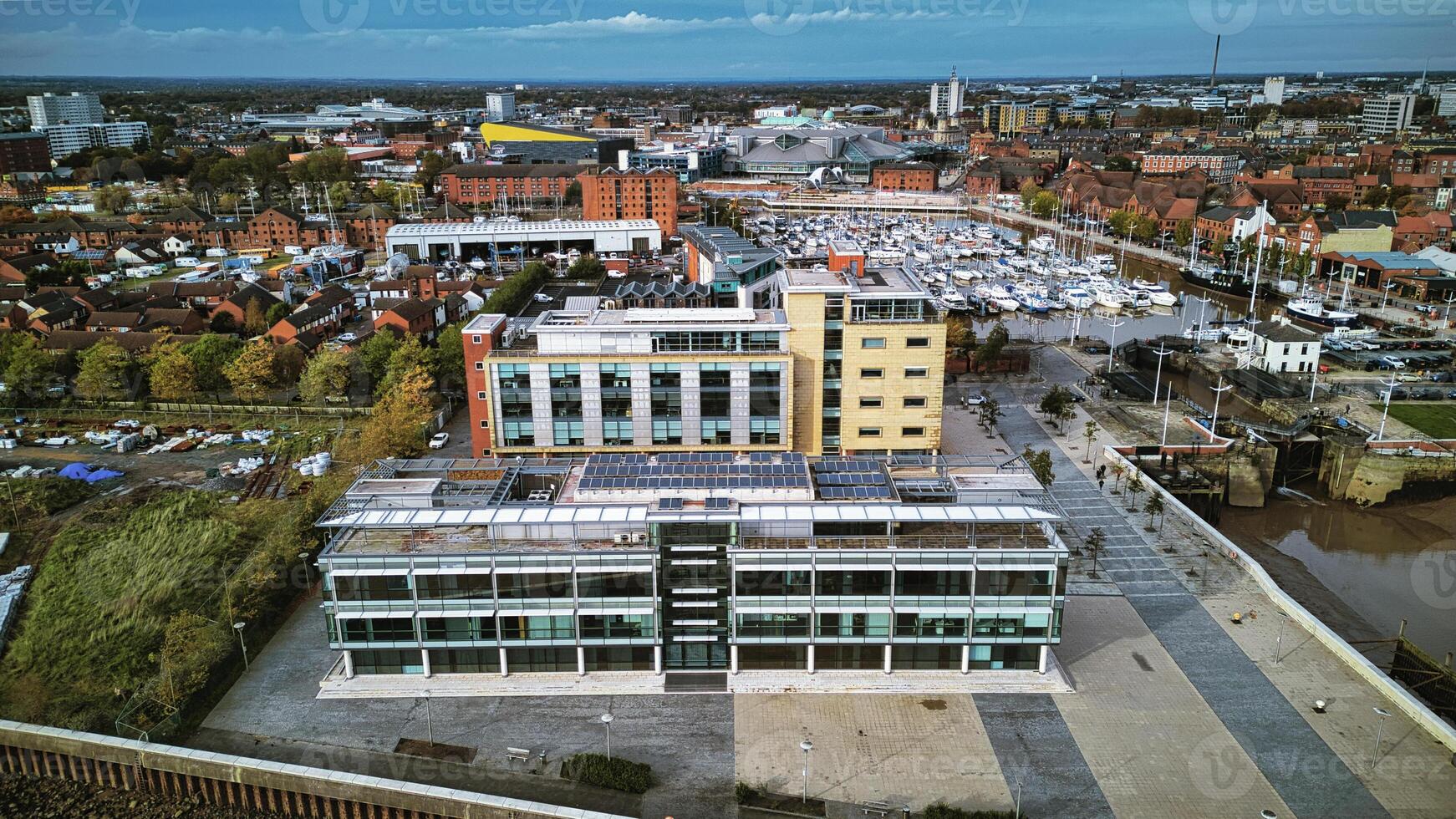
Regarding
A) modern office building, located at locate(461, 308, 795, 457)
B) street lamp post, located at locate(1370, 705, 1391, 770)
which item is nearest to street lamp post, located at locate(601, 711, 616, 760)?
modern office building, located at locate(461, 308, 795, 457)

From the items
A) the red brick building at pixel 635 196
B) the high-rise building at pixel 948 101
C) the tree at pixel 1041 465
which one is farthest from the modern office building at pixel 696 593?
the high-rise building at pixel 948 101

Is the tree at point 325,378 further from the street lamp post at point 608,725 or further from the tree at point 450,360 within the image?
the street lamp post at point 608,725

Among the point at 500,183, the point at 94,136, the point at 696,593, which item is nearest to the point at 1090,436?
the point at 696,593

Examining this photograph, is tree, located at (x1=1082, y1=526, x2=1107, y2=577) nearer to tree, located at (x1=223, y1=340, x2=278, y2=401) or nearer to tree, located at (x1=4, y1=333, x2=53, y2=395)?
tree, located at (x1=223, y1=340, x2=278, y2=401)

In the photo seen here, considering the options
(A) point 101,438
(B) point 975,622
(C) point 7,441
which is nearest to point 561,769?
(B) point 975,622

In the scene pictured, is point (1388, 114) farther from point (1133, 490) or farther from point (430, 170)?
point (1133, 490)

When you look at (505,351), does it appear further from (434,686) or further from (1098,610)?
(1098,610)
